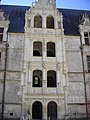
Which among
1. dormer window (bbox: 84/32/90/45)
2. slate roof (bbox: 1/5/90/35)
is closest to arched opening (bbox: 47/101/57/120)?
dormer window (bbox: 84/32/90/45)

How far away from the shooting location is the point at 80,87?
21.7 metres

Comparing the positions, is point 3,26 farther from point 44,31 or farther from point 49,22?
point 49,22

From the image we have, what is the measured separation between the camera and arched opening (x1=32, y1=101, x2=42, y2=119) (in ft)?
70.6

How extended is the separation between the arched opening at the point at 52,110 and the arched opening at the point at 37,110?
1.02m

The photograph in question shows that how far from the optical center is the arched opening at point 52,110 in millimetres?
20859

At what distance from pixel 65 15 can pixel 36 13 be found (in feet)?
16.5

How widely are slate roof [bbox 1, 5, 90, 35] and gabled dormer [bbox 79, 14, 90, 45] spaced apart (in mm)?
739

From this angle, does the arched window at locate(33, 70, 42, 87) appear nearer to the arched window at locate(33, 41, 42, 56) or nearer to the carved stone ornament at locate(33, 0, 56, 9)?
the arched window at locate(33, 41, 42, 56)

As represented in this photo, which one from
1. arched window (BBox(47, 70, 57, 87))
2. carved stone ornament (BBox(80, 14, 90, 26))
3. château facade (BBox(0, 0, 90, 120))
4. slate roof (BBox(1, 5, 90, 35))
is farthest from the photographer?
carved stone ornament (BBox(80, 14, 90, 26))

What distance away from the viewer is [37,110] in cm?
2205

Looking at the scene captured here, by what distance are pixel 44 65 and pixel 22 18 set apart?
309 inches

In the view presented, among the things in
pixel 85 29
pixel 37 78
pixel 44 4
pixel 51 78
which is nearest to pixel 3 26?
pixel 44 4

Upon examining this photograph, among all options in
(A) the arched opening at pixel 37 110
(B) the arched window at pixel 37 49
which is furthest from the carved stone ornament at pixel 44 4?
(A) the arched opening at pixel 37 110

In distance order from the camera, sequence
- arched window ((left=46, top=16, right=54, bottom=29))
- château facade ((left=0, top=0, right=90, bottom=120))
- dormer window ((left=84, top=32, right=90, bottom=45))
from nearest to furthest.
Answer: château facade ((left=0, top=0, right=90, bottom=120))
dormer window ((left=84, top=32, right=90, bottom=45))
arched window ((left=46, top=16, right=54, bottom=29))
